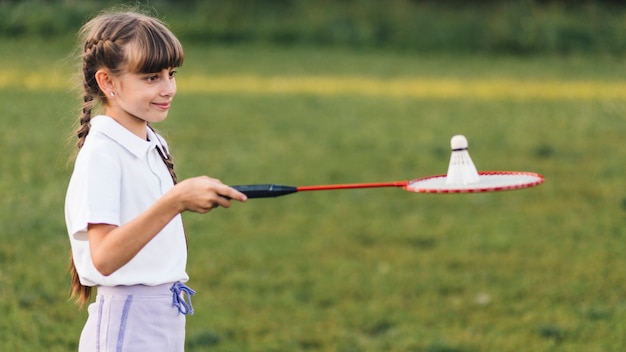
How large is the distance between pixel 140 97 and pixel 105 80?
0.36ft

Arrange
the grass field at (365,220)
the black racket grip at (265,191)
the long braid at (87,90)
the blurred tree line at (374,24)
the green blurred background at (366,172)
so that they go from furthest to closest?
1. the blurred tree line at (374,24)
2. the green blurred background at (366,172)
3. the grass field at (365,220)
4. the long braid at (87,90)
5. the black racket grip at (265,191)

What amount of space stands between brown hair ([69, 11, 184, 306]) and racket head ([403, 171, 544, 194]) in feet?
2.36

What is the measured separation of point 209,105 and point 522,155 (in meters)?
4.05

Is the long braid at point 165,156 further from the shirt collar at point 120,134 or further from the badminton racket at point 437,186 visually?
the badminton racket at point 437,186

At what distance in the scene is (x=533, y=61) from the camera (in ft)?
55.9

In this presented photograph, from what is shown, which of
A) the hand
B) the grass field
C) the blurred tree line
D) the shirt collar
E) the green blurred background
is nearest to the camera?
the hand

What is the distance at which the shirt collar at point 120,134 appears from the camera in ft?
9.25

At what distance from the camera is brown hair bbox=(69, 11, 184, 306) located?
2848 millimetres

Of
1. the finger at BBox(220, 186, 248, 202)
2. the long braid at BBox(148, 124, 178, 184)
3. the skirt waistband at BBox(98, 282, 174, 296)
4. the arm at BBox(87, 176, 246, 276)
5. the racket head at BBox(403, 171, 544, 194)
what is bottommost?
the skirt waistband at BBox(98, 282, 174, 296)

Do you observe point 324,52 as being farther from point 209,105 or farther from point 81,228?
point 81,228

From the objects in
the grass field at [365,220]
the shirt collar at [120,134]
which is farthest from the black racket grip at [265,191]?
the grass field at [365,220]

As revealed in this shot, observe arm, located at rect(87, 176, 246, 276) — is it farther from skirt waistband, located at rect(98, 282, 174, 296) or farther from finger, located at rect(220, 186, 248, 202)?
skirt waistband, located at rect(98, 282, 174, 296)

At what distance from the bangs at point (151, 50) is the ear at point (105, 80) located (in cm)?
7

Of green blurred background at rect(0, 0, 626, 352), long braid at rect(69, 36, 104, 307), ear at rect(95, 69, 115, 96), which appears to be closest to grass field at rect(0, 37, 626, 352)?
green blurred background at rect(0, 0, 626, 352)
